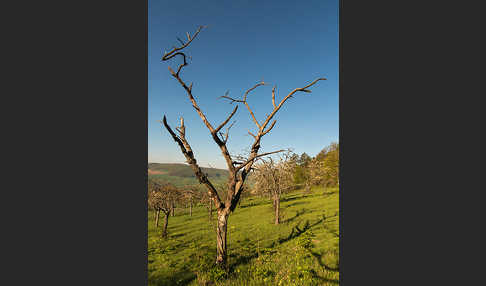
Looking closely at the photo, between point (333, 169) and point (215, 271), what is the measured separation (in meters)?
36.4

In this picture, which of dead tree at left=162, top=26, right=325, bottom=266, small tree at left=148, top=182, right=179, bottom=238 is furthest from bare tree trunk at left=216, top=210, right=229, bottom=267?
small tree at left=148, top=182, right=179, bottom=238

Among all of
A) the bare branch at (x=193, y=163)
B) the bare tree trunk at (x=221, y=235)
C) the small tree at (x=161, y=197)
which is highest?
the bare branch at (x=193, y=163)

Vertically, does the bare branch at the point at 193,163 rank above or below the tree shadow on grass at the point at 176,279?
above

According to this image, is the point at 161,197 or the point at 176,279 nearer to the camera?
the point at 176,279

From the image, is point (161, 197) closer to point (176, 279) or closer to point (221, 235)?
point (176, 279)

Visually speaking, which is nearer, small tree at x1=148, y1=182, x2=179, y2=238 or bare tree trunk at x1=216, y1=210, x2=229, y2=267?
bare tree trunk at x1=216, y1=210, x2=229, y2=267

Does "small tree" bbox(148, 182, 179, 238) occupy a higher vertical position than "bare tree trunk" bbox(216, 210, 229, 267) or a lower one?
lower

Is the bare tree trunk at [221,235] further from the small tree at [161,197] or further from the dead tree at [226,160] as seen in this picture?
the small tree at [161,197]

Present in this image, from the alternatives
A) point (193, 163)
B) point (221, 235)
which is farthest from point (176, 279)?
point (193, 163)

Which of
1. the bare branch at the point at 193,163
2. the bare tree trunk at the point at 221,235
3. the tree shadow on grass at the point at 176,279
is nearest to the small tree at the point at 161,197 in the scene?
the tree shadow on grass at the point at 176,279

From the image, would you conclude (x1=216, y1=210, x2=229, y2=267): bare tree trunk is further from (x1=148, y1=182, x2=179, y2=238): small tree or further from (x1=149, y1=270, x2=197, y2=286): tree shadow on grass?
(x1=148, y1=182, x2=179, y2=238): small tree
